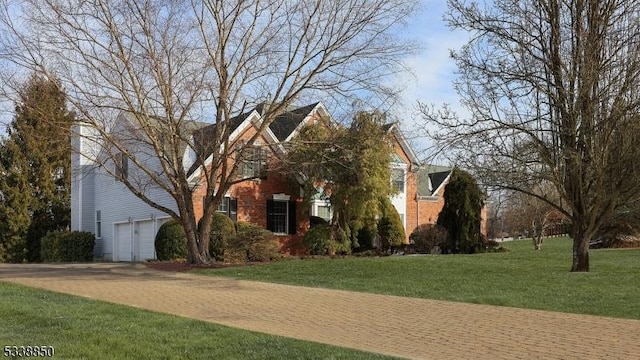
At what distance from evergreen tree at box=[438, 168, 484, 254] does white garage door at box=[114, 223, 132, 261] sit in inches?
603

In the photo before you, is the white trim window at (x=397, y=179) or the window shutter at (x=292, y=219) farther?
the window shutter at (x=292, y=219)

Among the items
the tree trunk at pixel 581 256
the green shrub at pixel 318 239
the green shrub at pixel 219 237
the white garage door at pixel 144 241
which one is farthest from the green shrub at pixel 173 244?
the tree trunk at pixel 581 256

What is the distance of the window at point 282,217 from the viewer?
30250 mm

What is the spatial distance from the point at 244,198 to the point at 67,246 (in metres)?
10.1

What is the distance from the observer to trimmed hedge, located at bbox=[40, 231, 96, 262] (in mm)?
32875

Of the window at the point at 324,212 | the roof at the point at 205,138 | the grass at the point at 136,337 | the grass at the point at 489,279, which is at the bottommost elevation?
the grass at the point at 489,279

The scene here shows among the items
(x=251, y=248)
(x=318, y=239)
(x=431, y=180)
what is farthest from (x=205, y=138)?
(x=431, y=180)

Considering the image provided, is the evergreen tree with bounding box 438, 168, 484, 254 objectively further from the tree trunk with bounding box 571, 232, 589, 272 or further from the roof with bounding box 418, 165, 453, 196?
the tree trunk with bounding box 571, 232, 589, 272

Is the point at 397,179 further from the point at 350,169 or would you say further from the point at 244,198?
the point at 244,198

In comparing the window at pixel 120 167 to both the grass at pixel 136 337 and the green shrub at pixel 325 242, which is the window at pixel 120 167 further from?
the grass at pixel 136 337

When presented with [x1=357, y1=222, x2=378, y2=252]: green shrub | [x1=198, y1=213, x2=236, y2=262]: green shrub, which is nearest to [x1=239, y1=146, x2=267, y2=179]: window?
[x1=198, y1=213, x2=236, y2=262]: green shrub

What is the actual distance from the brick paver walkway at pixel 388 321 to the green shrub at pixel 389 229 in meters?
14.4

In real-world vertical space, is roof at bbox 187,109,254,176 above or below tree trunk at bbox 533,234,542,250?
above

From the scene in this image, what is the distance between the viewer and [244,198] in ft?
96.7
